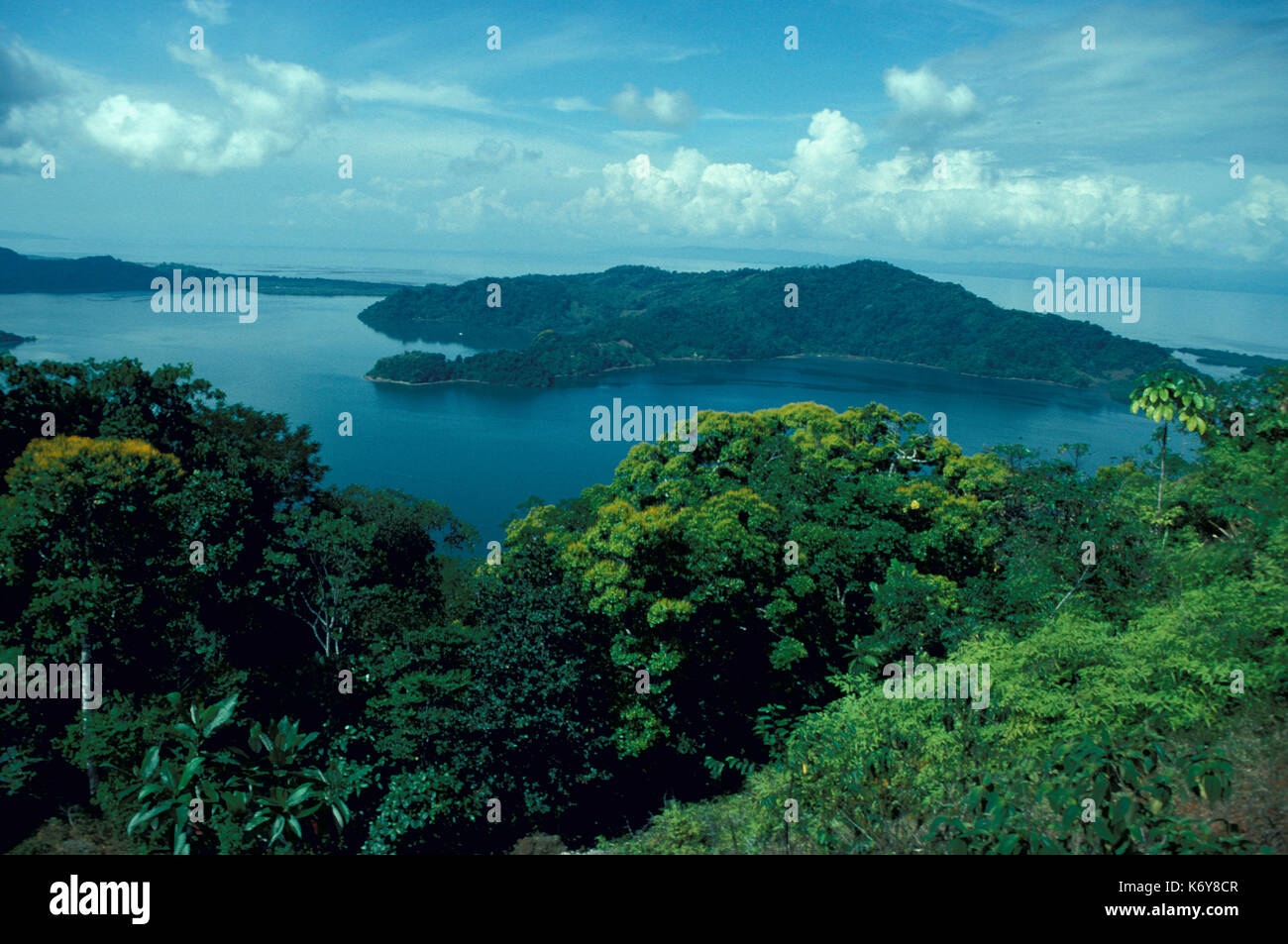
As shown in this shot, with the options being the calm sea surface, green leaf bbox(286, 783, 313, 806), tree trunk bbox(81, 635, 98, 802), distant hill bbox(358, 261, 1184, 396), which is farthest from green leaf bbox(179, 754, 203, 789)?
distant hill bbox(358, 261, 1184, 396)

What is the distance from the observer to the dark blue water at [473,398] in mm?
65500

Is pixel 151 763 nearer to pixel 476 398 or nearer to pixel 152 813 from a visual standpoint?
pixel 152 813

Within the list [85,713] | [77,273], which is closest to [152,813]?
[85,713]

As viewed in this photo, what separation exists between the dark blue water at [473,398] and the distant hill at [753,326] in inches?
193

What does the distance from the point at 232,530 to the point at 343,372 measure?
88.3m

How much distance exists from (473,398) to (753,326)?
73.7m

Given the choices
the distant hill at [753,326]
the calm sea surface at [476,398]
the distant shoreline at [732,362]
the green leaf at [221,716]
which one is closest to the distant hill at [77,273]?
the calm sea surface at [476,398]

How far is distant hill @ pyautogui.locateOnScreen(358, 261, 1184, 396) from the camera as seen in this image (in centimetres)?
11394

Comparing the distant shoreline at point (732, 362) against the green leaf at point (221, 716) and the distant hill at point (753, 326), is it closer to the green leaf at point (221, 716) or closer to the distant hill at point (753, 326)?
the distant hill at point (753, 326)

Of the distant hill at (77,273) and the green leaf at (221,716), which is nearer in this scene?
the green leaf at (221,716)

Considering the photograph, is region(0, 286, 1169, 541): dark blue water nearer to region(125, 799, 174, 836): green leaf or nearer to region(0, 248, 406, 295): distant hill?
region(0, 248, 406, 295): distant hill

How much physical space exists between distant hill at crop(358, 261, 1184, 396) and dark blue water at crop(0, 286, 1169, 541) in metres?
4.89

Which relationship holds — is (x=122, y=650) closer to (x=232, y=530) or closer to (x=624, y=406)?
(x=232, y=530)
